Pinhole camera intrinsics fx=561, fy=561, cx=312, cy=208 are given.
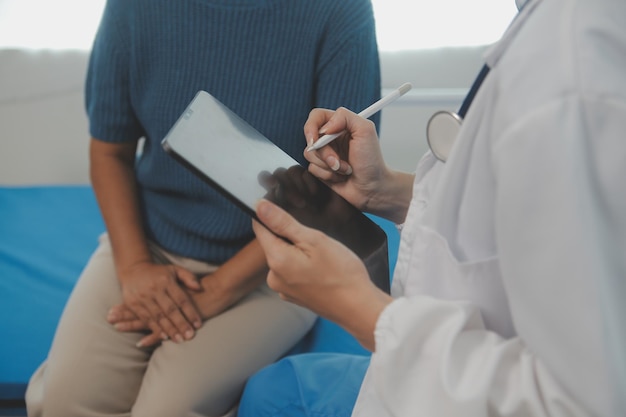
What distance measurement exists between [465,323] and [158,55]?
2.33 ft

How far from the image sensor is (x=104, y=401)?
0.91m

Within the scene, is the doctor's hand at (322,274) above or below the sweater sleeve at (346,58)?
below

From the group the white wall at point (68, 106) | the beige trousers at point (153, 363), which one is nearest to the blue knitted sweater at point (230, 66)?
the beige trousers at point (153, 363)

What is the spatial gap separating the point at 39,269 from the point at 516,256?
1.18 m

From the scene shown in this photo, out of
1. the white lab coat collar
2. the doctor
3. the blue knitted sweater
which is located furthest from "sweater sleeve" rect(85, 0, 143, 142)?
the white lab coat collar

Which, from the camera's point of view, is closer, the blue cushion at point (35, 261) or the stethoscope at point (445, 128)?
the stethoscope at point (445, 128)

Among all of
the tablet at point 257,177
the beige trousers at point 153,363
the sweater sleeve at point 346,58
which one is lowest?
the beige trousers at point 153,363

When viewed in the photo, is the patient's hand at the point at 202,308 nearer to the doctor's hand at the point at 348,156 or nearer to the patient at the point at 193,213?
the patient at the point at 193,213

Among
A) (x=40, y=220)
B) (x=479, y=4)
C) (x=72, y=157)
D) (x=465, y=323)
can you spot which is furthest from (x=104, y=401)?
(x=479, y=4)

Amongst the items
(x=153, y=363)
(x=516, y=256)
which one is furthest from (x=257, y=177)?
(x=153, y=363)

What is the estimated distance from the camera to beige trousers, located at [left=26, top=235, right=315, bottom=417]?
0.89m

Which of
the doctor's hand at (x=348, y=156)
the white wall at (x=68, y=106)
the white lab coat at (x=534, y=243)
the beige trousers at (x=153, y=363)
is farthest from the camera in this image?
the white wall at (x=68, y=106)

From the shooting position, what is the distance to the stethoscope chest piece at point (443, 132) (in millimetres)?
555

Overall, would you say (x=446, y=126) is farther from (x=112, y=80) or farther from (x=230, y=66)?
(x=112, y=80)
